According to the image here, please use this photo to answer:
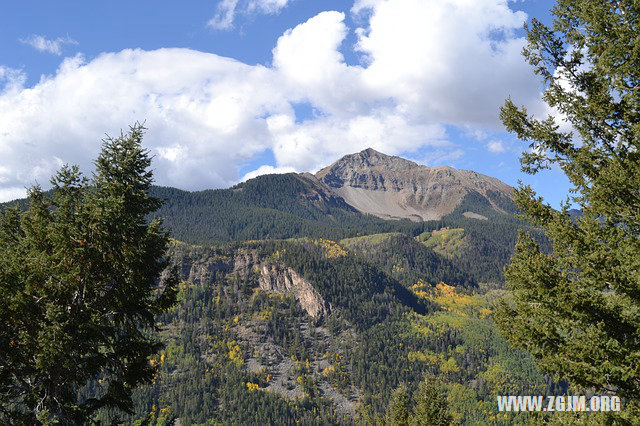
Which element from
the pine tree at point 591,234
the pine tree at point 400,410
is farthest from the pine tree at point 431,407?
the pine tree at point 591,234

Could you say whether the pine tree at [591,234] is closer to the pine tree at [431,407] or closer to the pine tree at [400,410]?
the pine tree at [431,407]

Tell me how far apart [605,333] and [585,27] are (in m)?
8.81

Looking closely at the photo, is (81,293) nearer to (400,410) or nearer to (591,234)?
(591,234)

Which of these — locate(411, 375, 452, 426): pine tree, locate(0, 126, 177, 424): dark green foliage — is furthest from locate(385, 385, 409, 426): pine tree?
locate(0, 126, 177, 424): dark green foliage

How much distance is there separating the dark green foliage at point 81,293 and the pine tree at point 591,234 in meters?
12.8

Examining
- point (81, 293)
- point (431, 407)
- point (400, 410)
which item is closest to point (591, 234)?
point (81, 293)

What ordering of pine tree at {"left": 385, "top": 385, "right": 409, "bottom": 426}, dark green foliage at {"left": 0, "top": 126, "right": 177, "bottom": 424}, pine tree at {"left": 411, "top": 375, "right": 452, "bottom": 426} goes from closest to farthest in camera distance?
dark green foliage at {"left": 0, "top": 126, "right": 177, "bottom": 424}, pine tree at {"left": 411, "top": 375, "right": 452, "bottom": 426}, pine tree at {"left": 385, "top": 385, "right": 409, "bottom": 426}

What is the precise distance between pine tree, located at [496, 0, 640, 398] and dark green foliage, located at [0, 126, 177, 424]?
1282cm

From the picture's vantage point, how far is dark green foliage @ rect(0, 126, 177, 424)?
15.0 meters

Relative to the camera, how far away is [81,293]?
16.2 meters

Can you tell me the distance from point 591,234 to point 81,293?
17387 millimetres

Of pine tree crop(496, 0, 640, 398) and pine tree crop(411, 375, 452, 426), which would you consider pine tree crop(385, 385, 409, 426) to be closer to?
pine tree crop(411, 375, 452, 426)

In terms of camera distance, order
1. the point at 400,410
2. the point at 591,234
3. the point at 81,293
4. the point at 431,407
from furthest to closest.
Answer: the point at 400,410, the point at 431,407, the point at 81,293, the point at 591,234

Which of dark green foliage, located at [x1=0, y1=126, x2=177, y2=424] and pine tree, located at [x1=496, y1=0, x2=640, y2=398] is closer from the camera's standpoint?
pine tree, located at [x1=496, y1=0, x2=640, y2=398]
